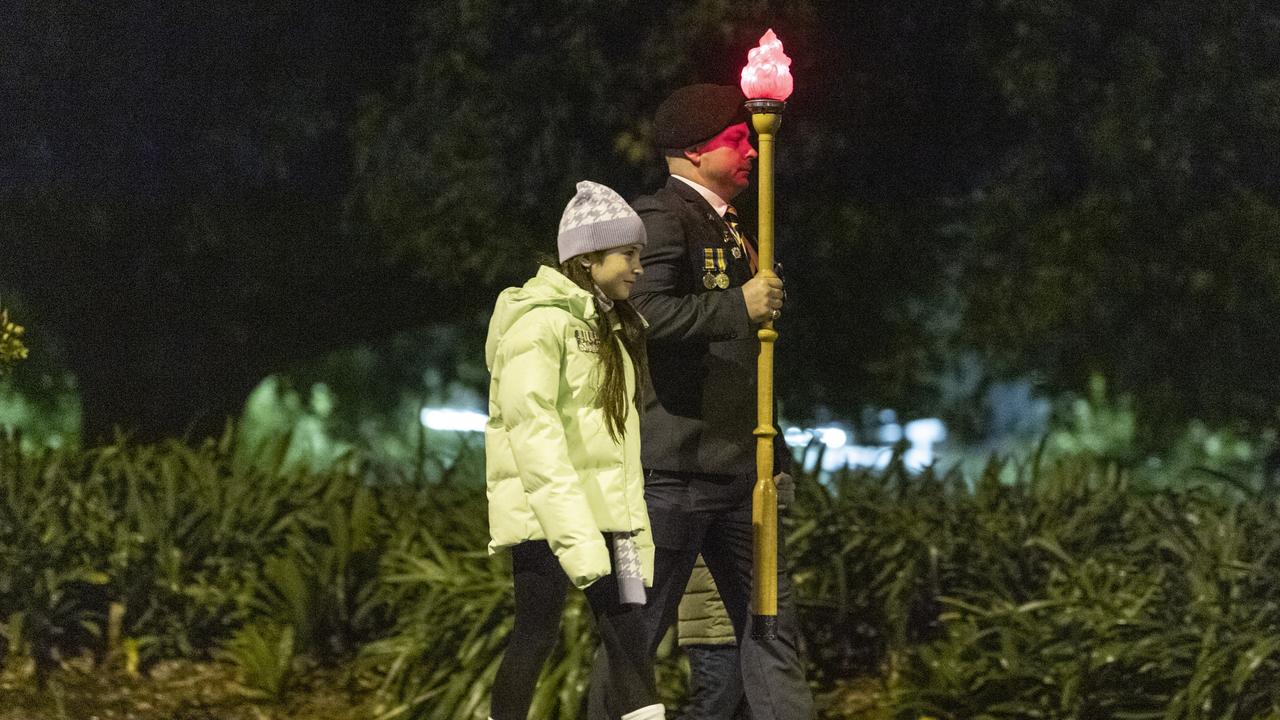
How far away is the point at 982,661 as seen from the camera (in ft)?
22.7

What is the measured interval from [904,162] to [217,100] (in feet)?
12.6

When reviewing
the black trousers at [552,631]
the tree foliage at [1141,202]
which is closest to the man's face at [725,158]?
the black trousers at [552,631]

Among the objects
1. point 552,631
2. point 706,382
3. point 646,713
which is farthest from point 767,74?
point 646,713

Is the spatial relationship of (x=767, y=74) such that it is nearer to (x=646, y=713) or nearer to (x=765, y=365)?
(x=765, y=365)

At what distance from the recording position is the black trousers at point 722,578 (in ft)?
17.8

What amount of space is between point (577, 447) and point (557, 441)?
0.16 metres

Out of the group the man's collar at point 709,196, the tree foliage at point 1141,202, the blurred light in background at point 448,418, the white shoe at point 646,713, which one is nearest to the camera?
the white shoe at point 646,713

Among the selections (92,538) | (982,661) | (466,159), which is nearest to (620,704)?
(982,661)

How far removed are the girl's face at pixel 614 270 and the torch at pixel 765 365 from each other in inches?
17.9

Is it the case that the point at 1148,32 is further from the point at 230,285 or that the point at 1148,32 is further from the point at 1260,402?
the point at 230,285

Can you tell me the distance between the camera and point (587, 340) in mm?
5047

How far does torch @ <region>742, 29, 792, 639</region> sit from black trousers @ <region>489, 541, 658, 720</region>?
417 millimetres

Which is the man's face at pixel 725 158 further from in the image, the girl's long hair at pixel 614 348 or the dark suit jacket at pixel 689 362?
the girl's long hair at pixel 614 348

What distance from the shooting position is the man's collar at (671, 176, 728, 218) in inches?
220
